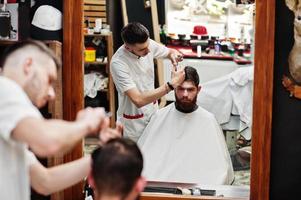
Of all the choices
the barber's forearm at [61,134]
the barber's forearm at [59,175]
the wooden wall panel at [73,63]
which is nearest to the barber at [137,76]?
the wooden wall panel at [73,63]

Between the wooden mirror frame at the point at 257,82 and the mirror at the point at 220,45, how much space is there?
0.10 meters

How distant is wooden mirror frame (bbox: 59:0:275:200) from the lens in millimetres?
2709

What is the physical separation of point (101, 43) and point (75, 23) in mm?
221

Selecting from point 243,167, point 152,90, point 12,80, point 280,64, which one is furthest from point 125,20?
point 12,80

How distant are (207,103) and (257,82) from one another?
40 cm

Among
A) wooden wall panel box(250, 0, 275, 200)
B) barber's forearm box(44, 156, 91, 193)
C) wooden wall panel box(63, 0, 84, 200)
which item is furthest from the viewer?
wooden wall panel box(63, 0, 84, 200)

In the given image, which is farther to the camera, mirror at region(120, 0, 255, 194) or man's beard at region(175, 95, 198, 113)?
man's beard at region(175, 95, 198, 113)

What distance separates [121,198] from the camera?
146 cm

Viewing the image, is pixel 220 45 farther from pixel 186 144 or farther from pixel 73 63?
pixel 73 63

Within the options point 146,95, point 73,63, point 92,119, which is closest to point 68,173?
point 92,119

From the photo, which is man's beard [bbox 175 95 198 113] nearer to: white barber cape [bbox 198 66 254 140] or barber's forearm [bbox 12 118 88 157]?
white barber cape [bbox 198 66 254 140]

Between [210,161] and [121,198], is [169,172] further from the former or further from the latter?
[121,198]

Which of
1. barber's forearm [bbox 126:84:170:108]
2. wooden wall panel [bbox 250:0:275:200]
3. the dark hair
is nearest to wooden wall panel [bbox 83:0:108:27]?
the dark hair

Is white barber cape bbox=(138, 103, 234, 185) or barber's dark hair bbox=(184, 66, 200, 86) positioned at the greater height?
barber's dark hair bbox=(184, 66, 200, 86)
